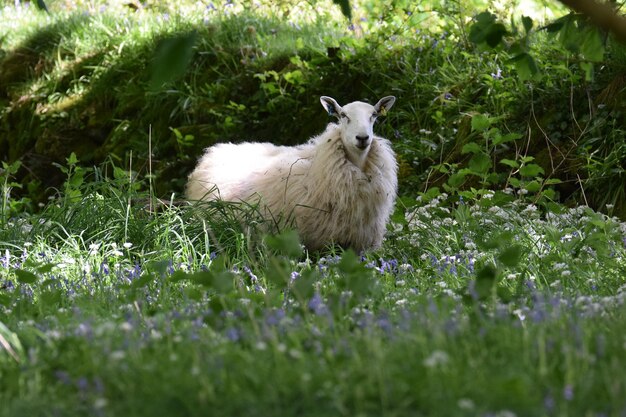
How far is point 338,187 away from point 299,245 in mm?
2856

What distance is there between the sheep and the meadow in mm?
192

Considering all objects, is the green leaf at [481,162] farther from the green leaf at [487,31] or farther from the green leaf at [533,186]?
the green leaf at [487,31]

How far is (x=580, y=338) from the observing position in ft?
7.18

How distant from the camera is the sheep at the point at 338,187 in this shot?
5.79 metres

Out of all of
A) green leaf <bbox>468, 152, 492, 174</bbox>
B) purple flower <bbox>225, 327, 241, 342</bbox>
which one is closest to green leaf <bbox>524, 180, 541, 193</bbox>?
green leaf <bbox>468, 152, 492, 174</bbox>

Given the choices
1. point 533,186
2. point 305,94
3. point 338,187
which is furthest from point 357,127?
point 305,94

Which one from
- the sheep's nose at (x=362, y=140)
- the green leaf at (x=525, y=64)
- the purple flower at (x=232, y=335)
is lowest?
the sheep's nose at (x=362, y=140)

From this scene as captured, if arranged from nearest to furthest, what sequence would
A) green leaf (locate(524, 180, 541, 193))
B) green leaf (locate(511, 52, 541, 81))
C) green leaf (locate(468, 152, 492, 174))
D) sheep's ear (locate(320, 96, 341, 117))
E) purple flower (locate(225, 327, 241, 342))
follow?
1. purple flower (locate(225, 327, 241, 342))
2. green leaf (locate(511, 52, 541, 81))
3. green leaf (locate(524, 180, 541, 193))
4. green leaf (locate(468, 152, 492, 174))
5. sheep's ear (locate(320, 96, 341, 117))

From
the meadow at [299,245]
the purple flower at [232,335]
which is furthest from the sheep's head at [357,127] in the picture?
the purple flower at [232,335]

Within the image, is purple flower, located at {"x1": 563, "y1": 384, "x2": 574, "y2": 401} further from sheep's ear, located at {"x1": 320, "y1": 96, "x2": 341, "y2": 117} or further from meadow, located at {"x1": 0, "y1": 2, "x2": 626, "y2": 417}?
sheep's ear, located at {"x1": 320, "y1": 96, "x2": 341, "y2": 117}

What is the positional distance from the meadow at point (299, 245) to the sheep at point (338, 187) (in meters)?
0.19

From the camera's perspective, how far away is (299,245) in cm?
296

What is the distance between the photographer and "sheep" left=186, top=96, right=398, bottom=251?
5.79 metres

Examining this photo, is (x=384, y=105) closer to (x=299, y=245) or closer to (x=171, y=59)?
(x=299, y=245)
